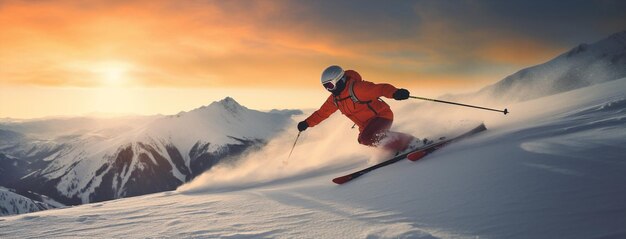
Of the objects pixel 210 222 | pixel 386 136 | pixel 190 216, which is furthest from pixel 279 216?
pixel 386 136

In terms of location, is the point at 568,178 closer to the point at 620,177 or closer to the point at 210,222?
the point at 620,177

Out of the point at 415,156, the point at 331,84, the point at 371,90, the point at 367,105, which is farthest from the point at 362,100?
the point at 415,156

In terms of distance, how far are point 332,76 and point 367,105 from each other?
129 cm

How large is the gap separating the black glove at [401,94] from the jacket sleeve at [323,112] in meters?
2.36

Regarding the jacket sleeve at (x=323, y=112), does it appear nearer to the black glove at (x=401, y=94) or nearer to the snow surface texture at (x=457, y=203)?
the black glove at (x=401, y=94)

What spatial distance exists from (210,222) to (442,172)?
351cm

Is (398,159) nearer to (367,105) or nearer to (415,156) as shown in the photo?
(415,156)

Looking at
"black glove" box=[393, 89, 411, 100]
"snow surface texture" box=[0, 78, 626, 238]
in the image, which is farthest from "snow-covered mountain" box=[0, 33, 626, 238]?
"black glove" box=[393, 89, 411, 100]

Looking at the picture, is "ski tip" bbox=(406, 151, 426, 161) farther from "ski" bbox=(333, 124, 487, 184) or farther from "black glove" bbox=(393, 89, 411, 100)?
"black glove" bbox=(393, 89, 411, 100)

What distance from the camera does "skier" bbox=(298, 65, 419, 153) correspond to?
898cm

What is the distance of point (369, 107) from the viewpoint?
31.5 feet

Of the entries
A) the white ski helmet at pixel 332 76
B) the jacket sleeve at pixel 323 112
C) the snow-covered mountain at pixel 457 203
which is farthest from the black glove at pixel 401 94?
the jacket sleeve at pixel 323 112

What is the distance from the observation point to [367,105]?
9594mm

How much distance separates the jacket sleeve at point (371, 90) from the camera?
8828 mm
